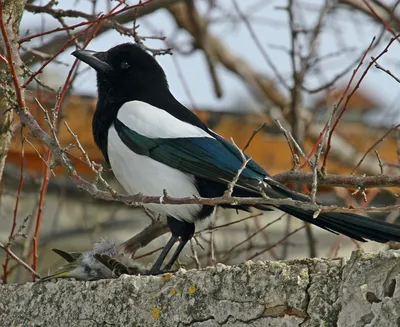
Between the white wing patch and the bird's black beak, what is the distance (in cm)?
23

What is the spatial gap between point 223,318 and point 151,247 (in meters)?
3.42

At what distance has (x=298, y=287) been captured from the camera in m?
2.15

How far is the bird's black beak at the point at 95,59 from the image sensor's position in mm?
3406

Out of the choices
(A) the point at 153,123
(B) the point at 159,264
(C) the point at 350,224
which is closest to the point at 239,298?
(C) the point at 350,224

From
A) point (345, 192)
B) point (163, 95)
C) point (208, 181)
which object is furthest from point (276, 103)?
point (208, 181)

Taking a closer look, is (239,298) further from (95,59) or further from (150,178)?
(95,59)

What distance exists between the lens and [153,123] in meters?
3.27

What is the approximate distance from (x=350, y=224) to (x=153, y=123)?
91cm

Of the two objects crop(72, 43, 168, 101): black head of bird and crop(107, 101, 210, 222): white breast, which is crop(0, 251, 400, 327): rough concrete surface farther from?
crop(72, 43, 168, 101): black head of bird

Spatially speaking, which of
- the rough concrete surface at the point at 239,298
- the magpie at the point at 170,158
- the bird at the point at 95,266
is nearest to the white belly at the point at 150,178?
the magpie at the point at 170,158

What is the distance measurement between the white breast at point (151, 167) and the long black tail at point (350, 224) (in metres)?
0.36

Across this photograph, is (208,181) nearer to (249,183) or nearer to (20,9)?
(249,183)

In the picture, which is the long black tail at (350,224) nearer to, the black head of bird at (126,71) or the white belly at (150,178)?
the white belly at (150,178)

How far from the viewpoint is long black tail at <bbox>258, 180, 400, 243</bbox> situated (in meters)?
2.60
